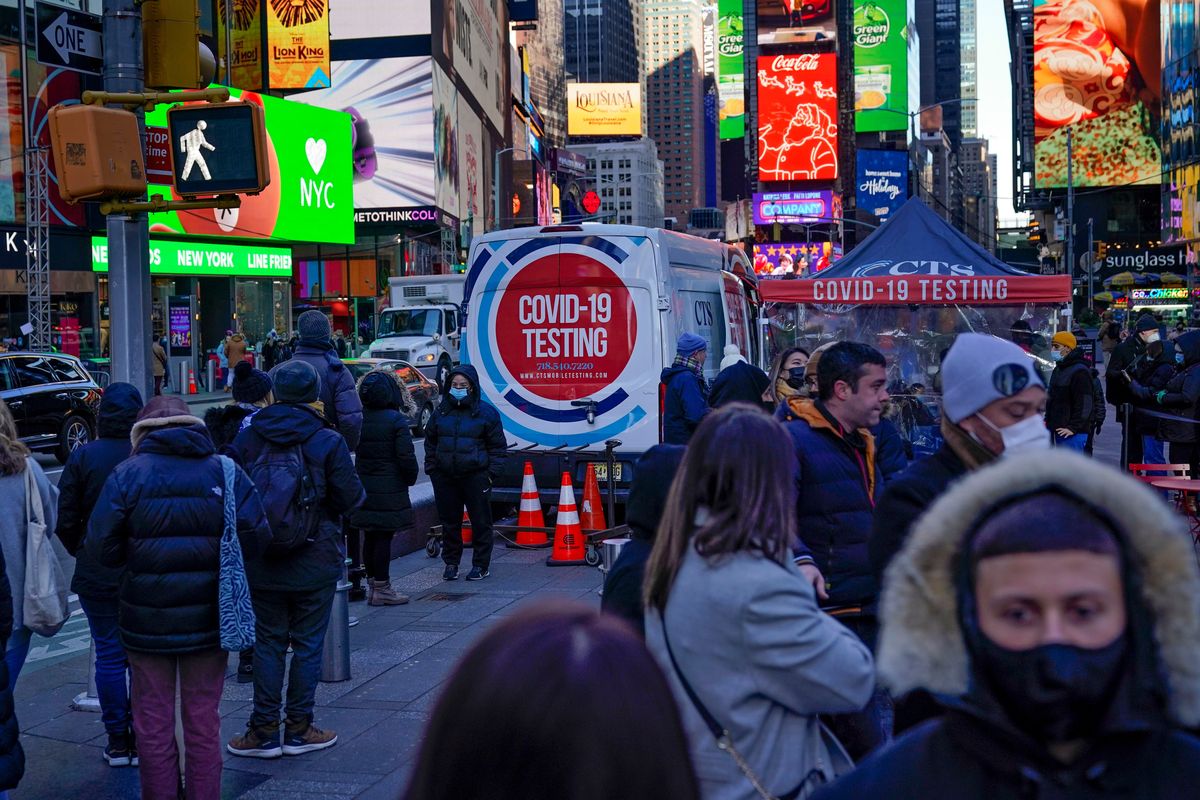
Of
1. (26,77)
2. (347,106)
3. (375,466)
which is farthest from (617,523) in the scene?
(347,106)

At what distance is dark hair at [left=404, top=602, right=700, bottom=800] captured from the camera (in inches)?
58.2

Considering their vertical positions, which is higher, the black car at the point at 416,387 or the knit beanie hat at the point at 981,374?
the knit beanie hat at the point at 981,374

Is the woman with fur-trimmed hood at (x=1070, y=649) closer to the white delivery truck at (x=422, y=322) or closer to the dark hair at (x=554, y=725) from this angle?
the dark hair at (x=554, y=725)

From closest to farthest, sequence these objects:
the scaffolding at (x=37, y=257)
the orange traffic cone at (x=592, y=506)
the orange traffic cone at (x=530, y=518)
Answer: the orange traffic cone at (x=592, y=506) < the orange traffic cone at (x=530, y=518) < the scaffolding at (x=37, y=257)

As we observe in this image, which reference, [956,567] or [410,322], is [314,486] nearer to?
[956,567]

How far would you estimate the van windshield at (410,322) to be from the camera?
108 ft

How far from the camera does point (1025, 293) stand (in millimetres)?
12633

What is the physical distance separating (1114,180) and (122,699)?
2899 inches

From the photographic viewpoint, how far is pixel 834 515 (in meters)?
4.80

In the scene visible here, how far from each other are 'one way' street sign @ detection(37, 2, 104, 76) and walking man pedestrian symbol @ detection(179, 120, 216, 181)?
0.59m

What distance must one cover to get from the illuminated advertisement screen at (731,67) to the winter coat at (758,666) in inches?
6716

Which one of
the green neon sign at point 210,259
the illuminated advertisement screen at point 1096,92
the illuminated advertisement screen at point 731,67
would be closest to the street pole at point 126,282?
the green neon sign at point 210,259

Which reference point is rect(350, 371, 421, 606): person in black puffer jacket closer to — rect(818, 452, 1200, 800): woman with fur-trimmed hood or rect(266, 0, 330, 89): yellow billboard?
rect(818, 452, 1200, 800): woman with fur-trimmed hood

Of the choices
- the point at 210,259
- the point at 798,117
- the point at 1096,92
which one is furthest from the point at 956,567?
the point at 798,117
